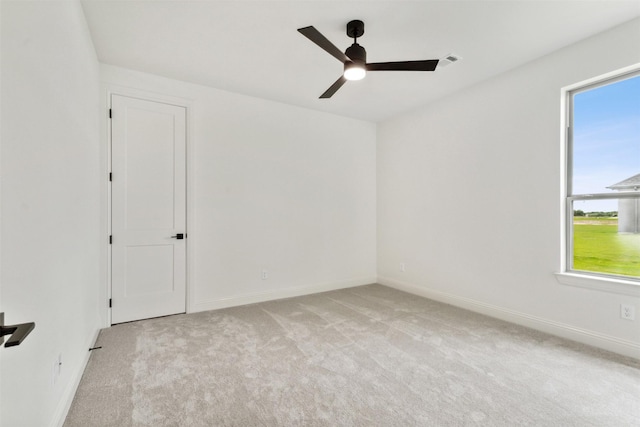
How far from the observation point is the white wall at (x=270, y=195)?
11.6 feet

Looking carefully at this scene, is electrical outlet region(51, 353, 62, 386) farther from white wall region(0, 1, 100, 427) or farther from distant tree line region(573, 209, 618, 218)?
distant tree line region(573, 209, 618, 218)

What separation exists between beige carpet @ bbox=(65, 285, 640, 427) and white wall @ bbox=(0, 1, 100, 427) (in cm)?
43

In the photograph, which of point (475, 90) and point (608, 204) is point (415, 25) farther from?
point (608, 204)

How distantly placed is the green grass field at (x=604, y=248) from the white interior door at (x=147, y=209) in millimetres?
4173

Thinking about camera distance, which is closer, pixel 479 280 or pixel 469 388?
pixel 469 388

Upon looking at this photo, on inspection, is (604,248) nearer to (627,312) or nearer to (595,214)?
(595,214)

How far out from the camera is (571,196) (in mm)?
2869

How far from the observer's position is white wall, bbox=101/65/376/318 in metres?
3.55

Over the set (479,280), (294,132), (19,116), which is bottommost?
(479,280)

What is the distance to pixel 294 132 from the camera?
14.0ft

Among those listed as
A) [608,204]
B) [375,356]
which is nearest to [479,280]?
[608,204]

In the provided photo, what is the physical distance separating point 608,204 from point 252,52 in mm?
3627

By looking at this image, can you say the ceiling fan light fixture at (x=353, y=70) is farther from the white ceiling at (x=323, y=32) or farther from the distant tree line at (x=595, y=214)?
the distant tree line at (x=595, y=214)

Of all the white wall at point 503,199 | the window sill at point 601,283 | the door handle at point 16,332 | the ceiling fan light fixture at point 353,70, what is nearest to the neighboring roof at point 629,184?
the white wall at point 503,199
